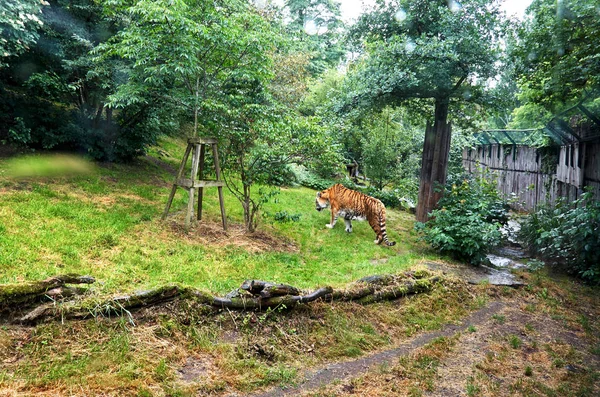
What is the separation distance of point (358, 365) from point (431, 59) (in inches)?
274

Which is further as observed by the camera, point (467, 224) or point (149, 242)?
point (467, 224)

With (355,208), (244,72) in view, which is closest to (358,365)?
(244,72)

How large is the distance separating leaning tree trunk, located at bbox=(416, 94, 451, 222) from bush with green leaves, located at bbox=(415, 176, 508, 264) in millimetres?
805

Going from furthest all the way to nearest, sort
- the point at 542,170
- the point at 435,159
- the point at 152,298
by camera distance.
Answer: the point at 542,170 → the point at 435,159 → the point at 152,298

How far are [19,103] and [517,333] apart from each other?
10.2 metres

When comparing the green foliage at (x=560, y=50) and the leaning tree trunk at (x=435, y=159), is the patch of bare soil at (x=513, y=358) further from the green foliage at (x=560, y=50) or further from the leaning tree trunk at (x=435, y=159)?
the leaning tree trunk at (x=435, y=159)

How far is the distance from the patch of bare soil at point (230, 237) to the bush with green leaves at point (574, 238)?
4.78 metres

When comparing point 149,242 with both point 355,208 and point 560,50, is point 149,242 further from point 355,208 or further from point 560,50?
point 560,50

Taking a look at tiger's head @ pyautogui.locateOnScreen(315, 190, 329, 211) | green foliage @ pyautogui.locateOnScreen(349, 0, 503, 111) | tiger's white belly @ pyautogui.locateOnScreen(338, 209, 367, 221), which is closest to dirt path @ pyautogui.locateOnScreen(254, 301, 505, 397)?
tiger's white belly @ pyautogui.locateOnScreen(338, 209, 367, 221)

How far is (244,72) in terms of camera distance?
7.12 m

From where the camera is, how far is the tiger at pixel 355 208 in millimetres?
8609

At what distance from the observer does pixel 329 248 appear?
7.63 m

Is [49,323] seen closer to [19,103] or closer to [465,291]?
[465,291]

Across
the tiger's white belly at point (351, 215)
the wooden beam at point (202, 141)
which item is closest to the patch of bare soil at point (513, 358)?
the tiger's white belly at point (351, 215)
